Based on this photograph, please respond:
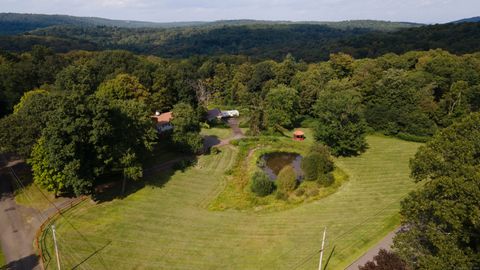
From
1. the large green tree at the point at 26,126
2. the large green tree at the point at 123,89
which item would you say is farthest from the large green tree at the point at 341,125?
the large green tree at the point at 26,126

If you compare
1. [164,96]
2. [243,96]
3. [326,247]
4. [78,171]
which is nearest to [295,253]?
[326,247]

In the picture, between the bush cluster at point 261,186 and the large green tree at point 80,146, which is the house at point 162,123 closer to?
Result: the large green tree at point 80,146

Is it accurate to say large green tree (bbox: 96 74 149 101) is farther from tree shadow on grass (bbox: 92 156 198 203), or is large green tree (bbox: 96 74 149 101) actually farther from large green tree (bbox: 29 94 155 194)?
large green tree (bbox: 29 94 155 194)

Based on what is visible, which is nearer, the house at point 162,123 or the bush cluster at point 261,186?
the bush cluster at point 261,186

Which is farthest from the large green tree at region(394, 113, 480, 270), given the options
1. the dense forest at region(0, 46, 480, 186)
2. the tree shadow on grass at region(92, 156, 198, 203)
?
the tree shadow on grass at region(92, 156, 198, 203)

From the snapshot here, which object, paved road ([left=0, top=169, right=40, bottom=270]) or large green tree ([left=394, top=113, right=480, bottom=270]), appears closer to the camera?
large green tree ([left=394, top=113, right=480, bottom=270])

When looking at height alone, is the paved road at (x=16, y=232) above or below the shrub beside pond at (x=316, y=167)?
below

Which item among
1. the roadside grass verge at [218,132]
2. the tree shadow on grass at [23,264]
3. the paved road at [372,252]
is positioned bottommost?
the tree shadow on grass at [23,264]
